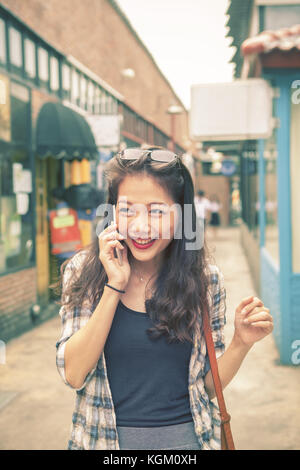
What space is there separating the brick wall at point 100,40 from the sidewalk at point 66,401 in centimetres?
485

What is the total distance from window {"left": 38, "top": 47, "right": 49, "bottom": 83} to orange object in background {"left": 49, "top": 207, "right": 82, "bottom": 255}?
2.30 m

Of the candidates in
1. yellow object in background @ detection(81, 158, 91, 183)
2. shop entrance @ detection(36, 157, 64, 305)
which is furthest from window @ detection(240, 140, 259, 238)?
shop entrance @ detection(36, 157, 64, 305)

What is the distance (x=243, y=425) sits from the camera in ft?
14.2

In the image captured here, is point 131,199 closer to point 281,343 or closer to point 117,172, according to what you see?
point 117,172

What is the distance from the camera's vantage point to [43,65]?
9.02 m

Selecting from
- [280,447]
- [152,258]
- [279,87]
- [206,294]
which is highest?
[279,87]

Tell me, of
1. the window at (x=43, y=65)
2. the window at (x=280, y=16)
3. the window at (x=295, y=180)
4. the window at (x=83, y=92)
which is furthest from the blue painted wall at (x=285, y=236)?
the window at (x=83, y=92)

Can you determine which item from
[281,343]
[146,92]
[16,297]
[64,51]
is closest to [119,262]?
[281,343]

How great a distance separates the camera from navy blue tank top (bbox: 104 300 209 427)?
1744 millimetres

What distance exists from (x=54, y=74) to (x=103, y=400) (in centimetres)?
869

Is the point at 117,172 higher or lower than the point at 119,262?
higher

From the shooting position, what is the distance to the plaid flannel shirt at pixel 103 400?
174cm

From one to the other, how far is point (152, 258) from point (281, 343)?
14.7 ft

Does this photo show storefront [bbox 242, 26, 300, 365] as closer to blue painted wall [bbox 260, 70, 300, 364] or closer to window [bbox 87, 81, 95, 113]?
blue painted wall [bbox 260, 70, 300, 364]
